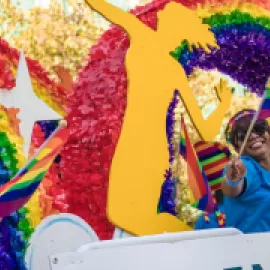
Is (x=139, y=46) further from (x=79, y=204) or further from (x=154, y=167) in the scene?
(x=79, y=204)

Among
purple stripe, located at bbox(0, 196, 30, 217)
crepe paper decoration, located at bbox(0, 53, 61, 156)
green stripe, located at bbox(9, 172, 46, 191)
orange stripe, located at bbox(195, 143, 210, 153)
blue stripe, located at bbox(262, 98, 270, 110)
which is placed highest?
crepe paper decoration, located at bbox(0, 53, 61, 156)

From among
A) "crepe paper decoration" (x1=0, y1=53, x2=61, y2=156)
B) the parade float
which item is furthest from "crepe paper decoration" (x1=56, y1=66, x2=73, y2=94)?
"crepe paper decoration" (x1=0, y1=53, x2=61, y2=156)

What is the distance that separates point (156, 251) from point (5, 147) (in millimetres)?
997

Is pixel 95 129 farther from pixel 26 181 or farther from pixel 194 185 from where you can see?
pixel 26 181

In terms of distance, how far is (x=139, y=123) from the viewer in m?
3.08

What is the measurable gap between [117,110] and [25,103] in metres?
0.49

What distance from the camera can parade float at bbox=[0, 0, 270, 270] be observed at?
2.68 meters

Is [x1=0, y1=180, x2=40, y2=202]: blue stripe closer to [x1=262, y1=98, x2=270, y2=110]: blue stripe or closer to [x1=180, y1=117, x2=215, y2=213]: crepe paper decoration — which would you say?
[x1=262, y1=98, x2=270, y2=110]: blue stripe

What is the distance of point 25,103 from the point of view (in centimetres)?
270

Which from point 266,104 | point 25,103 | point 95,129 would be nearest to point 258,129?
point 266,104

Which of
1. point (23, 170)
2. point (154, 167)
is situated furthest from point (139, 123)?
point (23, 170)

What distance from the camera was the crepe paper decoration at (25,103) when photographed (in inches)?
105

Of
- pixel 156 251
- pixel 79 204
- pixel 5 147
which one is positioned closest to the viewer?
pixel 156 251

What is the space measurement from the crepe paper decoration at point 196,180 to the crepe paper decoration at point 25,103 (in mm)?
841
